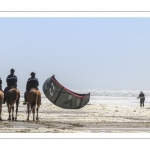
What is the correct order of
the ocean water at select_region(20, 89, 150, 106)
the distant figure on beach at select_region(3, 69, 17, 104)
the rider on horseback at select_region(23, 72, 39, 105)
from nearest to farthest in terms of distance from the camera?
the distant figure on beach at select_region(3, 69, 17, 104) < the rider on horseback at select_region(23, 72, 39, 105) < the ocean water at select_region(20, 89, 150, 106)

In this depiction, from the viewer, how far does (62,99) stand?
2866 centimetres

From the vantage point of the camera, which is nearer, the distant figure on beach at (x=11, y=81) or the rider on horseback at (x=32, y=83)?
the distant figure on beach at (x=11, y=81)

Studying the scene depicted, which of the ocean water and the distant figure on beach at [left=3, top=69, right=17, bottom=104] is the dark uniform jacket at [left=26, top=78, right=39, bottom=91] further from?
the ocean water

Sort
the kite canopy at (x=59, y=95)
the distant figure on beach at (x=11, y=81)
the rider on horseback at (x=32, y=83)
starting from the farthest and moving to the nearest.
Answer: the kite canopy at (x=59, y=95) < the rider on horseback at (x=32, y=83) < the distant figure on beach at (x=11, y=81)

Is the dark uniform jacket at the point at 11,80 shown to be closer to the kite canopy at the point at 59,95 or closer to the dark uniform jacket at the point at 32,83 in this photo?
the dark uniform jacket at the point at 32,83

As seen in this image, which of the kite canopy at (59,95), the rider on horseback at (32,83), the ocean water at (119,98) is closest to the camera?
the rider on horseback at (32,83)

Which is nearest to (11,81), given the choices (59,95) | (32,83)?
(32,83)

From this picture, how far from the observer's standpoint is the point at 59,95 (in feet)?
92.9

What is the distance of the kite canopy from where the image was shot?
27688 millimetres

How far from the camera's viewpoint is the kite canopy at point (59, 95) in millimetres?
27688

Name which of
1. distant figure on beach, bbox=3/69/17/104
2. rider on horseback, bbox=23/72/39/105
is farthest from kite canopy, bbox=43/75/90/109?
distant figure on beach, bbox=3/69/17/104

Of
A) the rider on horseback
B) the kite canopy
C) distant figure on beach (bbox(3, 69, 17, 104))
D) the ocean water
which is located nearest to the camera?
distant figure on beach (bbox(3, 69, 17, 104))

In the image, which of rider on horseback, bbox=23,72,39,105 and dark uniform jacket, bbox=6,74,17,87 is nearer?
dark uniform jacket, bbox=6,74,17,87

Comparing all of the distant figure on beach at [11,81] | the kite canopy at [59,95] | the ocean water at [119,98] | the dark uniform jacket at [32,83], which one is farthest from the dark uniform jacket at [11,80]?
the ocean water at [119,98]
